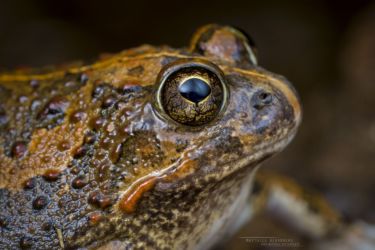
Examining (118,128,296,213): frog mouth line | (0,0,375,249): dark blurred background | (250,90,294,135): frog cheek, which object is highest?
(0,0,375,249): dark blurred background

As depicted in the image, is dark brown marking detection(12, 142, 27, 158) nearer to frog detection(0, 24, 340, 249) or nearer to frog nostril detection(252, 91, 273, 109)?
frog detection(0, 24, 340, 249)

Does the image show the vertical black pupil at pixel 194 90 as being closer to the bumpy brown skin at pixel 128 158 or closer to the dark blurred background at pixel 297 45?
the bumpy brown skin at pixel 128 158

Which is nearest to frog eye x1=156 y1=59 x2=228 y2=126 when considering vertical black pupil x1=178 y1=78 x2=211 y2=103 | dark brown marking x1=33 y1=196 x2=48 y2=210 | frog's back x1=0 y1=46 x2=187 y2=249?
vertical black pupil x1=178 y1=78 x2=211 y2=103

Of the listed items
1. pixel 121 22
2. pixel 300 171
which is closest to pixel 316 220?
pixel 300 171

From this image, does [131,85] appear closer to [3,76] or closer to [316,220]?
[3,76]

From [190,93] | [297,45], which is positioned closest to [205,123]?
[190,93]

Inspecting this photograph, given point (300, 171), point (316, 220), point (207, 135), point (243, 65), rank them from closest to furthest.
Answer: point (207, 135), point (243, 65), point (316, 220), point (300, 171)

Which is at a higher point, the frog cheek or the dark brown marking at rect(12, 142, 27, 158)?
the dark brown marking at rect(12, 142, 27, 158)
